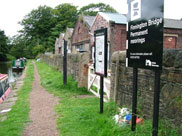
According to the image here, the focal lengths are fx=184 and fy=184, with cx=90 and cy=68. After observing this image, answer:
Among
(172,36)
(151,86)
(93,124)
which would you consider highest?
(172,36)

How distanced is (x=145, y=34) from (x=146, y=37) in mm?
57

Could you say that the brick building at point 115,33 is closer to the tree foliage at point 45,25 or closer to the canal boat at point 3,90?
the canal boat at point 3,90

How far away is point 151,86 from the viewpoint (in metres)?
3.87

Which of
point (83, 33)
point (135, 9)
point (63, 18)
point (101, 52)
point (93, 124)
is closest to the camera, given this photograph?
point (135, 9)

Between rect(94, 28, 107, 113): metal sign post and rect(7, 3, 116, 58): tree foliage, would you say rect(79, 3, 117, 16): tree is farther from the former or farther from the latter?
rect(94, 28, 107, 113): metal sign post

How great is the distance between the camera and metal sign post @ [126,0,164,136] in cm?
265

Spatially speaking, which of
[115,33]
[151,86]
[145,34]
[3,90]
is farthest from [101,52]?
[115,33]

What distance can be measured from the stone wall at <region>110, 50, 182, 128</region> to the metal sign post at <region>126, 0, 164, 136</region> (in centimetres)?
55

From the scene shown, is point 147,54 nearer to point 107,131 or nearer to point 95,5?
point 107,131

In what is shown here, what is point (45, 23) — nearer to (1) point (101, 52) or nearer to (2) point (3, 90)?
(2) point (3, 90)

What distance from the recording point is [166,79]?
11.1 feet

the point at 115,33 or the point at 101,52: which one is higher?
the point at 115,33

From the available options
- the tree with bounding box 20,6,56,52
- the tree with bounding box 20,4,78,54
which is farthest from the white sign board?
the tree with bounding box 20,6,56,52

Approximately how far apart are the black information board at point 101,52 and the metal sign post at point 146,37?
120 cm
